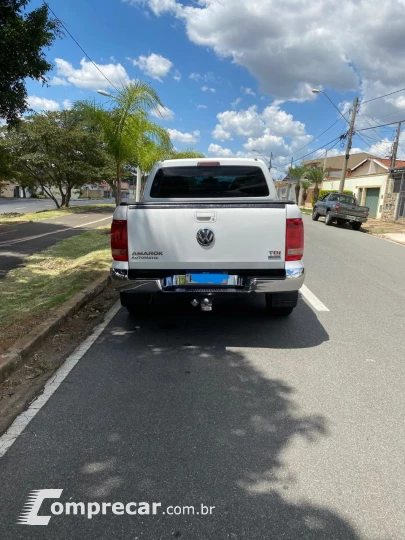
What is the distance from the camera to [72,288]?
6242 mm

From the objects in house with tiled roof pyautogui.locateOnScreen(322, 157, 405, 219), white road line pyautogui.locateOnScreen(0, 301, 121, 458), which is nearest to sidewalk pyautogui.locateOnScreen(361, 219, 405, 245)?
house with tiled roof pyautogui.locateOnScreen(322, 157, 405, 219)

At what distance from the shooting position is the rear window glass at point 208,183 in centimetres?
544

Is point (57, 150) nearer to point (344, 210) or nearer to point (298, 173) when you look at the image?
point (344, 210)

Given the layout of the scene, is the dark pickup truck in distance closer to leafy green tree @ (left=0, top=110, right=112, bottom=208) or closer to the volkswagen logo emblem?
leafy green tree @ (left=0, top=110, right=112, bottom=208)

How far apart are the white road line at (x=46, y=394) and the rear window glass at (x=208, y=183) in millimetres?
1945

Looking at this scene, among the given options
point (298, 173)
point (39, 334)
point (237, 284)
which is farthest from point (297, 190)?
point (39, 334)

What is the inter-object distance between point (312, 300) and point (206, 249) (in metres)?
2.93

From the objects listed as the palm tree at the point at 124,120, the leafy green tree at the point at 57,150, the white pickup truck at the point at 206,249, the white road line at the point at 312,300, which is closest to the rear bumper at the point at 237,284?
the white pickup truck at the point at 206,249

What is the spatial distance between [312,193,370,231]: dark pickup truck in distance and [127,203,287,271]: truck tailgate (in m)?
17.6

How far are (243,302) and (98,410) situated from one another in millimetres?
3303

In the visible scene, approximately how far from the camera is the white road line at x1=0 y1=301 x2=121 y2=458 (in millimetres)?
2797

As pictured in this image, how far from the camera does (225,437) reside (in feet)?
9.32

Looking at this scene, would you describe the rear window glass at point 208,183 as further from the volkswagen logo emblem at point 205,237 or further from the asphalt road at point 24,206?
the asphalt road at point 24,206

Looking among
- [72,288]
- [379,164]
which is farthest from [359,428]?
[379,164]
